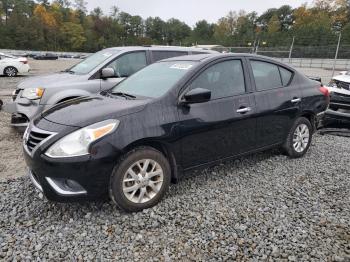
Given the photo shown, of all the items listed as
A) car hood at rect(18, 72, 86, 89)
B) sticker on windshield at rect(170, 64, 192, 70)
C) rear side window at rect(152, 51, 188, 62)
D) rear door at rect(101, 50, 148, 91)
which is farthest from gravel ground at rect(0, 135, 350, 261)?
rear side window at rect(152, 51, 188, 62)

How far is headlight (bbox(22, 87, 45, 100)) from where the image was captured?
561cm

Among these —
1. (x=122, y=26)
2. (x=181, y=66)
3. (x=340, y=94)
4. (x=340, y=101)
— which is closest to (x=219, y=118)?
(x=181, y=66)

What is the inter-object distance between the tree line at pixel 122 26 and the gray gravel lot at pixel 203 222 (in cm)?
6499

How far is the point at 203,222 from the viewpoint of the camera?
10.6 ft

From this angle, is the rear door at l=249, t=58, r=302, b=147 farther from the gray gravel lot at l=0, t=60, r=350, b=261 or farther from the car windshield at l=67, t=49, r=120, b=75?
the car windshield at l=67, t=49, r=120, b=75

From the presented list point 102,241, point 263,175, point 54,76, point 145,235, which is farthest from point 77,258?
point 54,76

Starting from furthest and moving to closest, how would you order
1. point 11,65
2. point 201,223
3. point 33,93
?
point 11,65 → point 33,93 → point 201,223

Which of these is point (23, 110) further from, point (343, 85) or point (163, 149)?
point (343, 85)

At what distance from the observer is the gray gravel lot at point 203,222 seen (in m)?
2.82

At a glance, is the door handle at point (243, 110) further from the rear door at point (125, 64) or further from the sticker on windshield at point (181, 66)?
the rear door at point (125, 64)

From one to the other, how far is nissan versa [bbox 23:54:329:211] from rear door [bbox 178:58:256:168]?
0.01 meters

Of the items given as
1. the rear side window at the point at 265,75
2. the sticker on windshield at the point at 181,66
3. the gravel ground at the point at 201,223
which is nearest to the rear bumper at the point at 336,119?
the rear side window at the point at 265,75

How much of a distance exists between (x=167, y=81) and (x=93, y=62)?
3199 mm

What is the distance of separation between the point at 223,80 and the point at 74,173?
218cm
